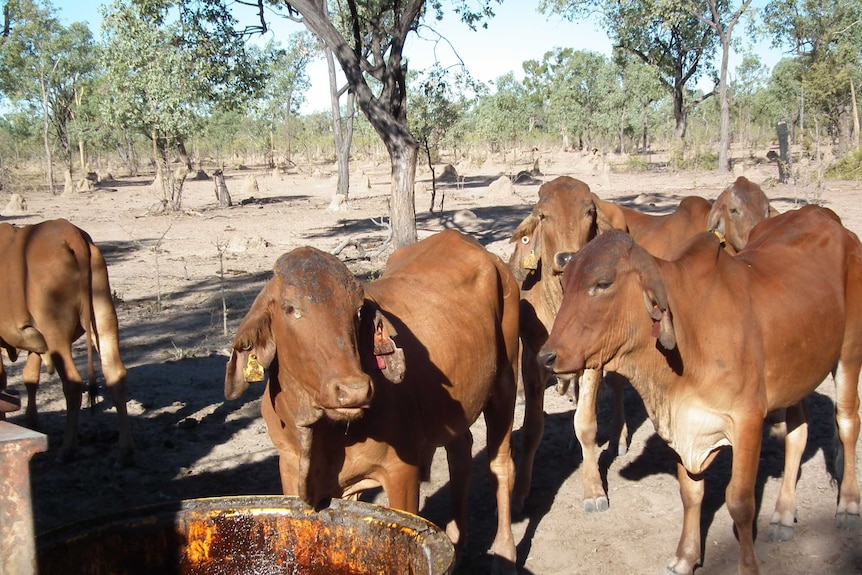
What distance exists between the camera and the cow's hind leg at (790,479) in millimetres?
5117

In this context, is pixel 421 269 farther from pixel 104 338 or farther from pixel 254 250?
pixel 254 250

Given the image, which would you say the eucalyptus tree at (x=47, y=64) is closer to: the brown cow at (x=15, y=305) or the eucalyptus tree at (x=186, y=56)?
the eucalyptus tree at (x=186, y=56)

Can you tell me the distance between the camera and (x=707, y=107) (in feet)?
Result: 226

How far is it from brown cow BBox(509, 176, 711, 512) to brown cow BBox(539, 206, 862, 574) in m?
1.08

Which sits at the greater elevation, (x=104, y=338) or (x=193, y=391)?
(x=104, y=338)

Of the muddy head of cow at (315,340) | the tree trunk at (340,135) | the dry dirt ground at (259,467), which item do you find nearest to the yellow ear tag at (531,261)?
the dry dirt ground at (259,467)

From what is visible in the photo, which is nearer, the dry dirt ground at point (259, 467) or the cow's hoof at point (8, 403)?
the cow's hoof at point (8, 403)

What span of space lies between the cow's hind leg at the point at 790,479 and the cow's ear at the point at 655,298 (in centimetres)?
192

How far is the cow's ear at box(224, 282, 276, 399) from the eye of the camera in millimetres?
3408

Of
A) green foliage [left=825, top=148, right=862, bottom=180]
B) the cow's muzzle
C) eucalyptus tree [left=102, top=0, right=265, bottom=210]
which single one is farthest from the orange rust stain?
green foliage [left=825, top=148, right=862, bottom=180]

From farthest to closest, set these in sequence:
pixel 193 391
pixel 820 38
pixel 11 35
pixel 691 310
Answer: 1. pixel 820 38
2. pixel 11 35
3. pixel 193 391
4. pixel 691 310

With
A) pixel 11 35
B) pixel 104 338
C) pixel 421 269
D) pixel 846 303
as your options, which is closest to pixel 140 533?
pixel 421 269

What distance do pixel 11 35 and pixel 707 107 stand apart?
2093 inches

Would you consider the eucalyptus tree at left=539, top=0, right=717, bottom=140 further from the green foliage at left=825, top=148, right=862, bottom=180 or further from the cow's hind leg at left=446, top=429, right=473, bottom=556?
the cow's hind leg at left=446, top=429, right=473, bottom=556
